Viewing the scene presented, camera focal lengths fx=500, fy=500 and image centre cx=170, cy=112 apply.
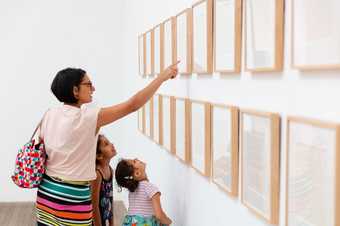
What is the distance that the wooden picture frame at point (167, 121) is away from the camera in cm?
288

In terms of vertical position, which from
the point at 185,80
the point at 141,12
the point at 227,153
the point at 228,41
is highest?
the point at 141,12

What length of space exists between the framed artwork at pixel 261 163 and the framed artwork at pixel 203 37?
47cm

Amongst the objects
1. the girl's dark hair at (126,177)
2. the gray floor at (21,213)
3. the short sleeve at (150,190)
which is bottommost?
the gray floor at (21,213)

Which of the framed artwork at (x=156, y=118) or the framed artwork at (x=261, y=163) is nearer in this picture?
the framed artwork at (x=261, y=163)

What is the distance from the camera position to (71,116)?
2488 millimetres

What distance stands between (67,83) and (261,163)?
49.7 inches

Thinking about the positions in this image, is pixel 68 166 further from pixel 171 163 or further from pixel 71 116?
pixel 171 163

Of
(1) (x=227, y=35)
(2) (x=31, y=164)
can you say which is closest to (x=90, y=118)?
(2) (x=31, y=164)

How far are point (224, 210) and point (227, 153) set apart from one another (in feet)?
0.82

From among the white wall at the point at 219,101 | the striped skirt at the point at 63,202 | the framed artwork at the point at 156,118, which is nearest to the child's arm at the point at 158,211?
the white wall at the point at 219,101

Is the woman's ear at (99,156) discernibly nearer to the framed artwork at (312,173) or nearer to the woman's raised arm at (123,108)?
the woman's raised arm at (123,108)

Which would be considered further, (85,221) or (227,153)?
(85,221)

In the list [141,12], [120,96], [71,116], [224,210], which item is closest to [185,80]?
[71,116]

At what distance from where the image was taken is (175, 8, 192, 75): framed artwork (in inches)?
96.5
